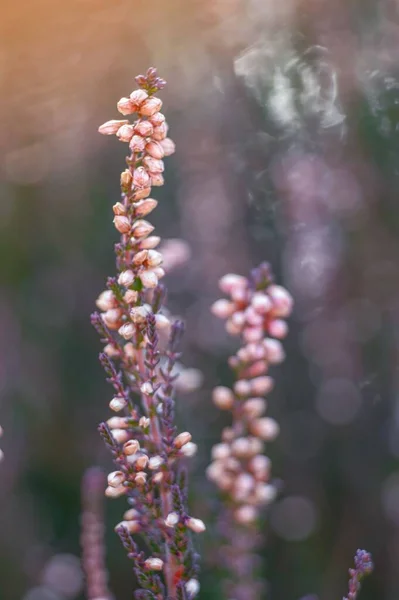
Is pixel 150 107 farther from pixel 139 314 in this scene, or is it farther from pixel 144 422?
pixel 144 422

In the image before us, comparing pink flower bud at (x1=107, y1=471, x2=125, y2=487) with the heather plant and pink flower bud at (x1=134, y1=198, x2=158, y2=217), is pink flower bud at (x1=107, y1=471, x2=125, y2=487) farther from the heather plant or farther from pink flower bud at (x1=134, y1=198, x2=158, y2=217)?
pink flower bud at (x1=134, y1=198, x2=158, y2=217)

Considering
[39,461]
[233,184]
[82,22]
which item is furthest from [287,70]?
[39,461]

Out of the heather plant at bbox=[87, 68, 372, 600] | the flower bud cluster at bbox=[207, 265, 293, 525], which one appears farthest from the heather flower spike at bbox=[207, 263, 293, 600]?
the heather plant at bbox=[87, 68, 372, 600]

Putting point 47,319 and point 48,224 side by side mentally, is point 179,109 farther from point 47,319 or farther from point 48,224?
point 47,319

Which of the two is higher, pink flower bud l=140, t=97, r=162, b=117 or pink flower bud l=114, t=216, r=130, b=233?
pink flower bud l=140, t=97, r=162, b=117

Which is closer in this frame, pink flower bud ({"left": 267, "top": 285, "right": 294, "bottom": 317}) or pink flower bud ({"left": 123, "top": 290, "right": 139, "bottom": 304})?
pink flower bud ({"left": 123, "top": 290, "right": 139, "bottom": 304})

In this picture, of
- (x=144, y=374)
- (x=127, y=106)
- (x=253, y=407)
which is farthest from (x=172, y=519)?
(x=127, y=106)

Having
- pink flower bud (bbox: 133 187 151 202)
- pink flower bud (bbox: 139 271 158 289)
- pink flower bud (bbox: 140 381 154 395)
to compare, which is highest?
pink flower bud (bbox: 133 187 151 202)
